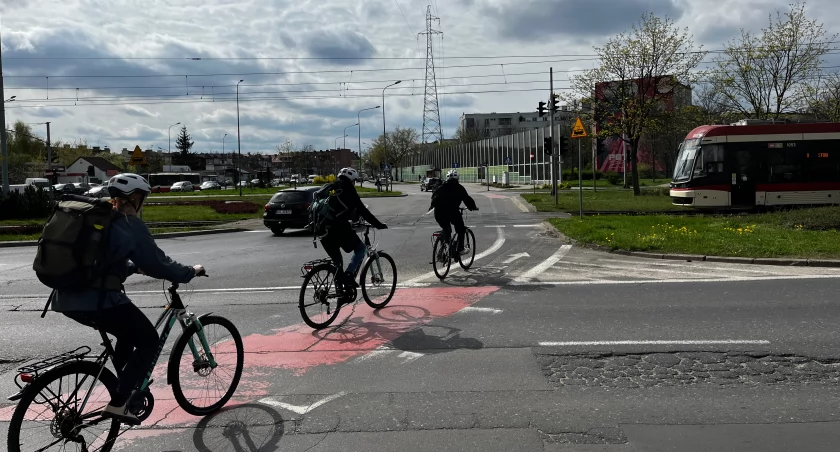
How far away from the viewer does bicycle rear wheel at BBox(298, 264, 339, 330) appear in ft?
23.4

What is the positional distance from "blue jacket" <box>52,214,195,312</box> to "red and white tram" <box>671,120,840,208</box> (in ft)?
78.0

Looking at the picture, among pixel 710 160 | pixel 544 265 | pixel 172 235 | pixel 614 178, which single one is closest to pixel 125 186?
pixel 544 265

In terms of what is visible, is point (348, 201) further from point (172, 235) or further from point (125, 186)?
point (172, 235)

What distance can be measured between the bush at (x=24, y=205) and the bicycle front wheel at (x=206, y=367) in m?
25.7

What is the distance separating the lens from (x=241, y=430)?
434 centimetres

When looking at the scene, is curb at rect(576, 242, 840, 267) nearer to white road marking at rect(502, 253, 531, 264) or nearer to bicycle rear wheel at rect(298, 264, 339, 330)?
white road marking at rect(502, 253, 531, 264)

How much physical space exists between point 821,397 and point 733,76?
124ft

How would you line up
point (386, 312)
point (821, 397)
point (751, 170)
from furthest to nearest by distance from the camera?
point (751, 170) < point (386, 312) < point (821, 397)

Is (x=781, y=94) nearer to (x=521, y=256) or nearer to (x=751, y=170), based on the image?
(x=751, y=170)

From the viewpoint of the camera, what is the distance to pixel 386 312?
26.4 feet

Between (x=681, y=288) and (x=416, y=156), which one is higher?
(x=416, y=156)

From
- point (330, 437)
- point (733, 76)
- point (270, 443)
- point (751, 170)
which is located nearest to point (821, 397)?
point (330, 437)

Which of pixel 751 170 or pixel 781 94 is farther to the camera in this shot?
pixel 781 94

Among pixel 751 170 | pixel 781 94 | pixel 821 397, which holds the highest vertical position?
pixel 781 94
